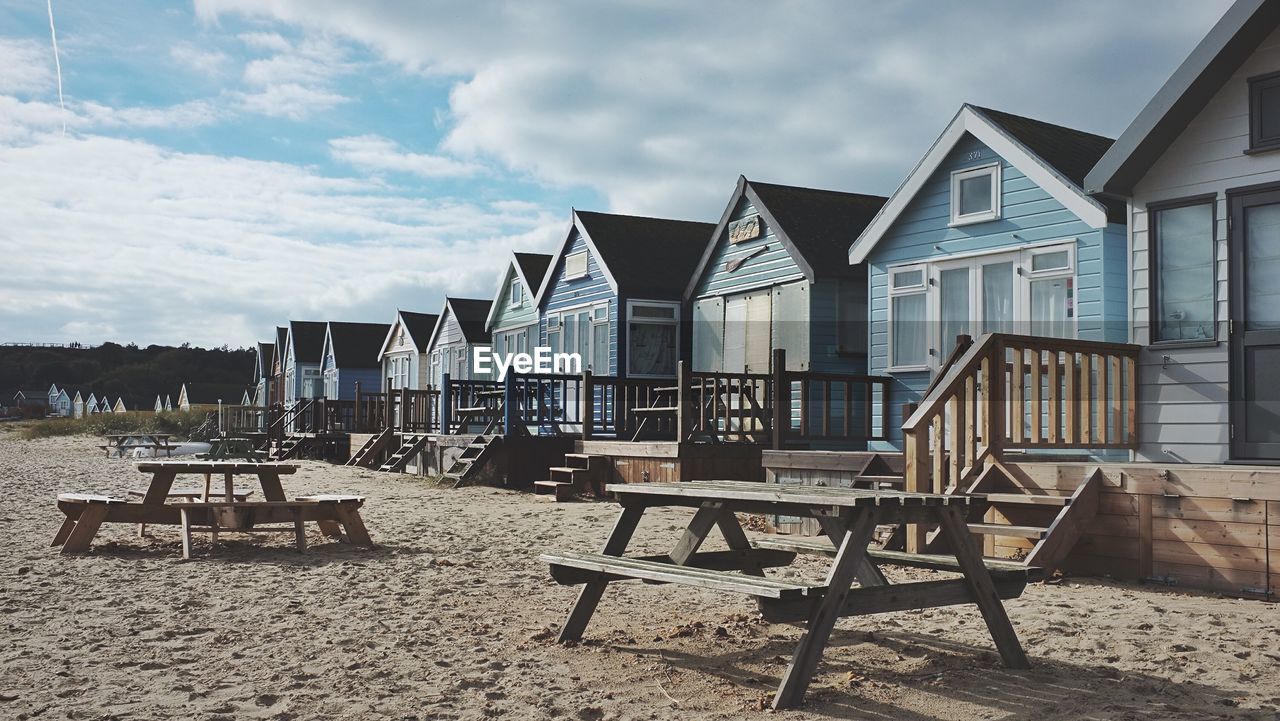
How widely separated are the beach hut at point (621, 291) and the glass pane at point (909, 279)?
731 centimetres

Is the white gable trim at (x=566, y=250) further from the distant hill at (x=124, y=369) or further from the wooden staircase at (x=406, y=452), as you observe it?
the distant hill at (x=124, y=369)

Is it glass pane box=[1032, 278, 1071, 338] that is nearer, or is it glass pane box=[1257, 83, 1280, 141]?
glass pane box=[1257, 83, 1280, 141]

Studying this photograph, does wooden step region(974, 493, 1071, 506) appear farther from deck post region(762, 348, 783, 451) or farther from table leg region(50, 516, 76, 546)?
table leg region(50, 516, 76, 546)

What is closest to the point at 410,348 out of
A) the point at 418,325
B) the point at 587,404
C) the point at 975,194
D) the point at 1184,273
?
the point at 418,325

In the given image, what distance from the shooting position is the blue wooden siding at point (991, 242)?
1235cm

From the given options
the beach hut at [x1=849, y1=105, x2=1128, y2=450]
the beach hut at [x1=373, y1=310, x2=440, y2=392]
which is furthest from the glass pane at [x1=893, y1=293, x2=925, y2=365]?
the beach hut at [x1=373, y1=310, x2=440, y2=392]

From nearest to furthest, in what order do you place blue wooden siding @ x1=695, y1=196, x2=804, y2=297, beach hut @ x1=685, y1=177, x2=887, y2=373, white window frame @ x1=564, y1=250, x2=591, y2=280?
beach hut @ x1=685, y1=177, x2=887, y2=373 < blue wooden siding @ x1=695, y1=196, x2=804, y2=297 < white window frame @ x1=564, y1=250, x2=591, y2=280

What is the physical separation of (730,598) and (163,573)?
434cm

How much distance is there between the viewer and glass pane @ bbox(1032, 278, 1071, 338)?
1279 cm

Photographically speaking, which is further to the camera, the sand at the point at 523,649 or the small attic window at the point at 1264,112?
the small attic window at the point at 1264,112

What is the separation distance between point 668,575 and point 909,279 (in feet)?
33.7

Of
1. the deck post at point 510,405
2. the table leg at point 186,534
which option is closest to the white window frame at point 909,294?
the deck post at point 510,405

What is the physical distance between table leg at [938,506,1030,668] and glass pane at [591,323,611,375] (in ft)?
56.0

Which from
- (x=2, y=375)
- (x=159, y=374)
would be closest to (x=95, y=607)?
(x=159, y=374)
